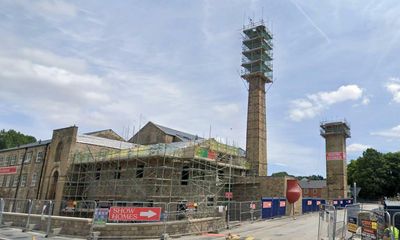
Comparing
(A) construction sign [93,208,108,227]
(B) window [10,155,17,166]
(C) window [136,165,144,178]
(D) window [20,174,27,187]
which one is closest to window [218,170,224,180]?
(C) window [136,165,144,178]

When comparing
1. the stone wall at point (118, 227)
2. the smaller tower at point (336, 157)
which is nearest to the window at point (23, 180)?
the stone wall at point (118, 227)

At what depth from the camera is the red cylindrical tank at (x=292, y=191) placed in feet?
114

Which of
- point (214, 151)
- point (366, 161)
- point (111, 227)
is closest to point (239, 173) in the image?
point (214, 151)

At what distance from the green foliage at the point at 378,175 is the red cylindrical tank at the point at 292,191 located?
4296 centimetres

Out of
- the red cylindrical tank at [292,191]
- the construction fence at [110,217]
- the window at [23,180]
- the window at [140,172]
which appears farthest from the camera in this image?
the window at [23,180]

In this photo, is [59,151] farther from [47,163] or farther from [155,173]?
[155,173]

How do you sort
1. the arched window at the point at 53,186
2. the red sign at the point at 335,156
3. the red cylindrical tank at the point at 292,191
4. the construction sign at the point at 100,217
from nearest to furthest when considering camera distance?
1. the construction sign at the point at 100,217
2. the red cylindrical tank at the point at 292,191
3. the arched window at the point at 53,186
4. the red sign at the point at 335,156

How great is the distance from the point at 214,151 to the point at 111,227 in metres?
17.1

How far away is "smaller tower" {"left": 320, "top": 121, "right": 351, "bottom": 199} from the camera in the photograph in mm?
58319

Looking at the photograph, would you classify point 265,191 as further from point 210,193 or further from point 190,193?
point 190,193

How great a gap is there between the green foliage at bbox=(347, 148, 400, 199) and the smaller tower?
1290cm

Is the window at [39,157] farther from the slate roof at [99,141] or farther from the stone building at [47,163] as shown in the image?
the slate roof at [99,141]

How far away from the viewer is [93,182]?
34969mm

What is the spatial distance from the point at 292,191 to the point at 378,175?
45.3 meters
